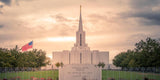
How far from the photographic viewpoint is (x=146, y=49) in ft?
167

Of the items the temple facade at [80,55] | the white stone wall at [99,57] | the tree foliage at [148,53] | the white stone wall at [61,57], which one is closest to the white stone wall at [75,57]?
the temple facade at [80,55]

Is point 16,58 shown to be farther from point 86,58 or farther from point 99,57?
point 99,57

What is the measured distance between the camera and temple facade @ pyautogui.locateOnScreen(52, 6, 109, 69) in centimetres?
13250

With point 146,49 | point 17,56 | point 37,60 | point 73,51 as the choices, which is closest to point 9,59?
point 17,56

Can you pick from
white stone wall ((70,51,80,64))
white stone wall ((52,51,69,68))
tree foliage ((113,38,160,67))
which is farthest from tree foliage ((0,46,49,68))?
white stone wall ((52,51,69,68))

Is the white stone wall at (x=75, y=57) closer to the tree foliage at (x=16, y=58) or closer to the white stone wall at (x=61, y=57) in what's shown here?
the white stone wall at (x=61, y=57)

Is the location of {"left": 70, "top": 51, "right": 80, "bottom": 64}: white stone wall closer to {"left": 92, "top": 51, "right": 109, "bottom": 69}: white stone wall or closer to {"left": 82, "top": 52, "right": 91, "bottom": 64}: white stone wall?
{"left": 82, "top": 52, "right": 91, "bottom": 64}: white stone wall

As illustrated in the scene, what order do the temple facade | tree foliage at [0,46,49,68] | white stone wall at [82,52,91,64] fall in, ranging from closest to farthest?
tree foliage at [0,46,49,68]
white stone wall at [82,52,91,64]
the temple facade

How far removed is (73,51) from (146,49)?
3364 inches

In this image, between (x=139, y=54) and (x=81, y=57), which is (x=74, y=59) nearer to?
(x=81, y=57)

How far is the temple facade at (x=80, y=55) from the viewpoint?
13250 cm

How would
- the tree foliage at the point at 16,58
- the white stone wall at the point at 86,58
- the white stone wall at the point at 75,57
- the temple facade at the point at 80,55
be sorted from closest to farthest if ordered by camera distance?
1. the tree foliage at the point at 16,58
2. the white stone wall at the point at 86,58
3. the temple facade at the point at 80,55
4. the white stone wall at the point at 75,57

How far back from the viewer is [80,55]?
134875 millimetres

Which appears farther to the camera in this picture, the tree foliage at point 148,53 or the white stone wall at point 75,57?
the white stone wall at point 75,57
